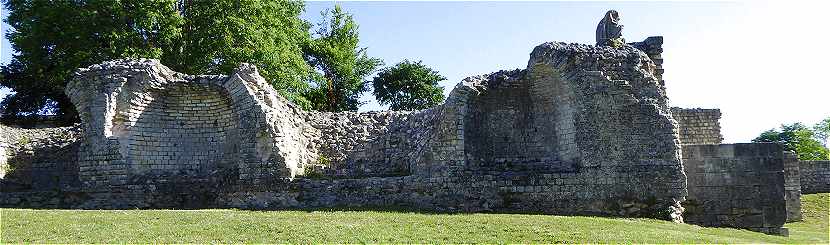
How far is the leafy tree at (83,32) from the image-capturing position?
1058 inches

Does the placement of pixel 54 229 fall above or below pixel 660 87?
below

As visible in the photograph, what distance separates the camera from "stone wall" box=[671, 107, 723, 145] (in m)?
22.9

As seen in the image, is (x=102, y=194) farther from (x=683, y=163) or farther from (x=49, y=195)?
(x=683, y=163)

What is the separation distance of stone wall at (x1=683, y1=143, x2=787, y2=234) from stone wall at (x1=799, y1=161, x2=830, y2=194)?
16303 millimetres

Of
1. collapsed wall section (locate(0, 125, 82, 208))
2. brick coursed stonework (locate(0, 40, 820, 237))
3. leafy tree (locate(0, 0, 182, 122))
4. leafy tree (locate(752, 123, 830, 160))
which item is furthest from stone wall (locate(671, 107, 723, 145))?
leafy tree (locate(752, 123, 830, 160))

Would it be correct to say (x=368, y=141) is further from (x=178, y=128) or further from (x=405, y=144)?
(x=178, y=128)

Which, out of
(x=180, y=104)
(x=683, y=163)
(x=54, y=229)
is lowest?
(x=54, y=229)

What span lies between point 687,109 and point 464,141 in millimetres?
9159

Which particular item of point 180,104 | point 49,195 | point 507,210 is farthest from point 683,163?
point 49,195

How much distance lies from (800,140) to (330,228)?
6632 centimetres

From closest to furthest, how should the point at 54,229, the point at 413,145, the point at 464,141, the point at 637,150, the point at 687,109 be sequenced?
the point at 54,229
the point at 637,150
the point at 464,141
the point at 413,145
the point at 687,109

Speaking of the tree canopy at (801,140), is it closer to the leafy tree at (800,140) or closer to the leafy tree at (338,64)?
the leafy tree at (800,140)

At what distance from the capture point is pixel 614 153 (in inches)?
692

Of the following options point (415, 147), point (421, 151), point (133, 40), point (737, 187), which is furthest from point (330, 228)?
point (133, 40)
